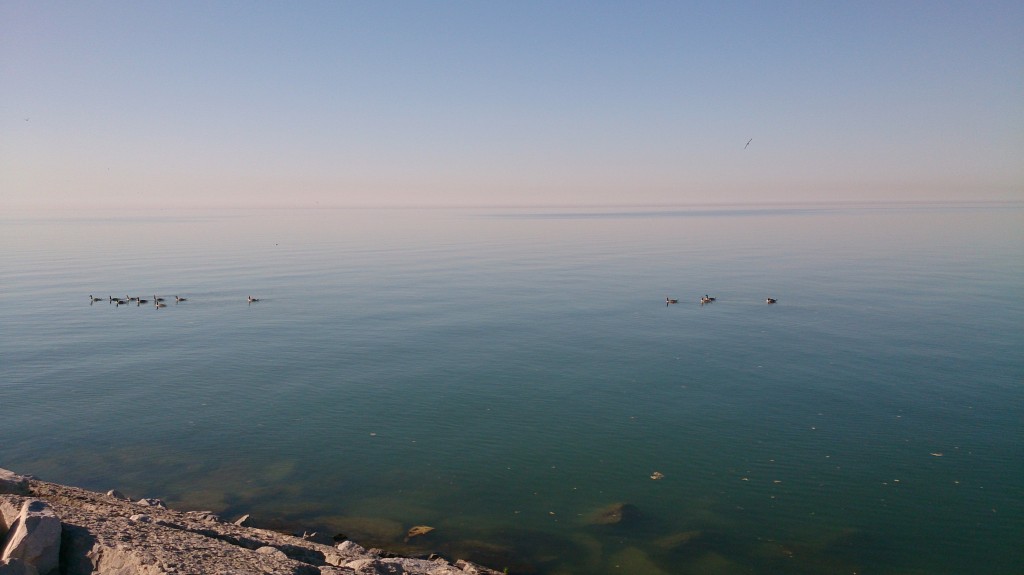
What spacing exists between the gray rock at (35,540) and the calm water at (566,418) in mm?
6884

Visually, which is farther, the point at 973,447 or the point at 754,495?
the point at 973,447

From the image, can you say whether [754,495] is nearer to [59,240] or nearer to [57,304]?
[57,304]

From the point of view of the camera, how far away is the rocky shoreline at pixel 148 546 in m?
12.2

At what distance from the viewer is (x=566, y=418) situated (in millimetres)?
26266

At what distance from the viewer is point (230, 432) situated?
83.1 ft

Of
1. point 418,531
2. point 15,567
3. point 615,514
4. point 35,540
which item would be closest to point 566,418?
point 615,514

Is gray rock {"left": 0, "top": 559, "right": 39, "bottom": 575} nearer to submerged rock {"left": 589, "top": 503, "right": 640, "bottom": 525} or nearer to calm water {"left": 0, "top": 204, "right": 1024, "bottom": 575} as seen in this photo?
calm water {"left": 0, "top": 204, "right": 1024, "bottom": 575}

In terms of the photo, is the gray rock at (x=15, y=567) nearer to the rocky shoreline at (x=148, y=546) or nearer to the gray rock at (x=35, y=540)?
the rocky shoreline at (x=148, y=546)

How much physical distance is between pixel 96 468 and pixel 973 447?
1236 inches

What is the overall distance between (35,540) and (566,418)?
1819 cm

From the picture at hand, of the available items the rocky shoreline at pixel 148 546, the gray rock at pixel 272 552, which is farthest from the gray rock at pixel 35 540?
the gray rock at pixel 272 552

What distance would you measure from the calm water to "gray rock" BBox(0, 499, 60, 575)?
6884 mm

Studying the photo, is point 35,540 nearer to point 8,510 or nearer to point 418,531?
point 8,510

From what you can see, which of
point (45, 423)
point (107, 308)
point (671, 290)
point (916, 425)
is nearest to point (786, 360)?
point (916, 425)
